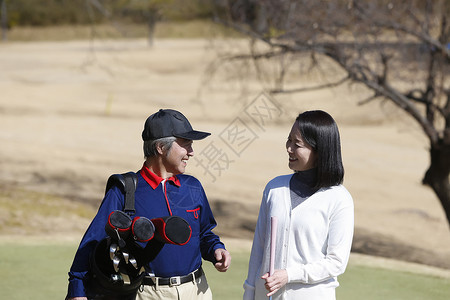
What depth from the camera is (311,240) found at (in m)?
2.88

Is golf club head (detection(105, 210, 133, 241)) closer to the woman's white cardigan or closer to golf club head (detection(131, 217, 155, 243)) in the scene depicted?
golf club head (detection(131, 217, 155, 243))

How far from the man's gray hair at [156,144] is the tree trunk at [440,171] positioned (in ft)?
18.9

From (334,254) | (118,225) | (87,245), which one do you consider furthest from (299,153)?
(87,245)

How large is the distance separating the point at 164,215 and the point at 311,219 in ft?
2.02

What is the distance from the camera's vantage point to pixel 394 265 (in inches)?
272

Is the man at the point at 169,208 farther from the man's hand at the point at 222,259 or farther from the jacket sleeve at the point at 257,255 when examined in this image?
the jacket sleeve at the point at 257,255

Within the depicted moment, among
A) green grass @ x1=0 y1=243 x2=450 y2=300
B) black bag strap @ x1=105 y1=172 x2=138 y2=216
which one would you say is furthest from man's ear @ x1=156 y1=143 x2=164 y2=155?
green grass @ x1=0 y1=243 x2=450 y2=300

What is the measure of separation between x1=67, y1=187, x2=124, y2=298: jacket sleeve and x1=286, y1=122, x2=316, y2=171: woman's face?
28.1 inches

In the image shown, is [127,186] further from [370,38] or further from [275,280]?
[370,38]

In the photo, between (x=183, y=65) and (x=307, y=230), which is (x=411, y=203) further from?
(x=183, y=65)

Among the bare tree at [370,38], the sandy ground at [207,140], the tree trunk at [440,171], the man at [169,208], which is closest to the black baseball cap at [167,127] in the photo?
the man at [169,208]

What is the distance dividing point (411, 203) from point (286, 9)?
1076cm

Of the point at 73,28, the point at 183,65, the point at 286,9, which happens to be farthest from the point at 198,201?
the point at 73,28

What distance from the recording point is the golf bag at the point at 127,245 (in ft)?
9.18
